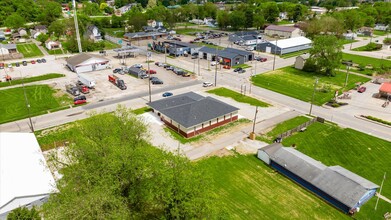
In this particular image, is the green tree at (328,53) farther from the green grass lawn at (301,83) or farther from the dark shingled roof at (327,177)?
the dark shingled roof at (327,177)

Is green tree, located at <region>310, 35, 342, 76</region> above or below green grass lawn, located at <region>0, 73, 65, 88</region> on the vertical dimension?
above

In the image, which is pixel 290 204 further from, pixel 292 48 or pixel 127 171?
pixel 292 48

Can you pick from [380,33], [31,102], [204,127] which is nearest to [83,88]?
[31,102]

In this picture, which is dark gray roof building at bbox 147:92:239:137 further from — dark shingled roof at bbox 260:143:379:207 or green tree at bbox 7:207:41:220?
green tree at bbox 7:207:41:220

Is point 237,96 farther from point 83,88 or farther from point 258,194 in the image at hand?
point 83,88

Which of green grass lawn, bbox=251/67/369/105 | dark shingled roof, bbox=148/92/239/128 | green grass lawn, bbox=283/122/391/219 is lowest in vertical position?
green grass lawn, bbox=283/122/391/219

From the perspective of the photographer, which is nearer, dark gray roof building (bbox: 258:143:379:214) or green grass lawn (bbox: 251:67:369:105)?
dark gray roof building (bbox: 258:143:379:214)

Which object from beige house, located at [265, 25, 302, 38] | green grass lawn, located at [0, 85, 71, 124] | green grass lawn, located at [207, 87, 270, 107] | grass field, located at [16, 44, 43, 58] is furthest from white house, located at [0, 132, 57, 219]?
beige house, located at [265, 25, 302, 38]
